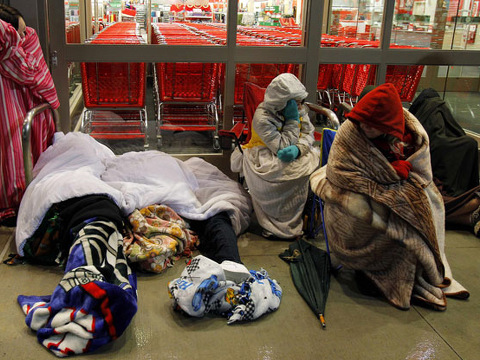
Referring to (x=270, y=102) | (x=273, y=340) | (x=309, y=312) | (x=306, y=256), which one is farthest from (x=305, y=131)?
(x=273, y=340)

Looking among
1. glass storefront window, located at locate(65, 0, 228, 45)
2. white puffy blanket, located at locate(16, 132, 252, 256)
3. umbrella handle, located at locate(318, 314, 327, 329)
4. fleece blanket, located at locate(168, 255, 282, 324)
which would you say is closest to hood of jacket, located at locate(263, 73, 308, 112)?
white puffy blanket, located at locate(16, 132, 252, 256)

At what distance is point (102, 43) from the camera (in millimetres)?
4055

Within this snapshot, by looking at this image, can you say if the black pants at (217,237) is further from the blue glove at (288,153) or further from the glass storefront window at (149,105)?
the glass storefront window at (149,105)

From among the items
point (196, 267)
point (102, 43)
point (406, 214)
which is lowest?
point (196, 267)

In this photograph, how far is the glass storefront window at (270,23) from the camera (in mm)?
4359

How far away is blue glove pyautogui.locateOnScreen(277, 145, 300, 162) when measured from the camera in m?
3.48

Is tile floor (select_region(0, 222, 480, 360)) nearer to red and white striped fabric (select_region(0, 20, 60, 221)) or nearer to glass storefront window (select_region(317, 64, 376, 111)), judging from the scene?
red and white striped fabric (select_region(0, 20, 60, 221))

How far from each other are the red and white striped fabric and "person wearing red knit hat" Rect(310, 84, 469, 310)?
6.91 ft

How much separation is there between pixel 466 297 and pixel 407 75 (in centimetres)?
249

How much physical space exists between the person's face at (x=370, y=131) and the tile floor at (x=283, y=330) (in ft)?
2.98

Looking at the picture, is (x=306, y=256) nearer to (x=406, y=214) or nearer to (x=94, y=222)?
(x=406, y=214)

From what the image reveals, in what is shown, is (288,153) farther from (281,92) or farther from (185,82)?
(185,82)

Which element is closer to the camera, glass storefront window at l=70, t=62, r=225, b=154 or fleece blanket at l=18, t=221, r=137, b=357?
fleece blanket at l=18, t=221, r=137, b=357

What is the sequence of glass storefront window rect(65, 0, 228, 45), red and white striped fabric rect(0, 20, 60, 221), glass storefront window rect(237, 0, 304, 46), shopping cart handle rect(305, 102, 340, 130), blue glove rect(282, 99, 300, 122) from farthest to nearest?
1. glass storefront window rect(237, 0, 304, 46)
2. glass storefront window rect(65, 0, 228, 45)
3. shopping cart handle rect(305, 102, 340, 130)
4. blue glove rect(282, 99, 300, 122)
5. red and white striped fabric rect(0, 20, 60, 221)
